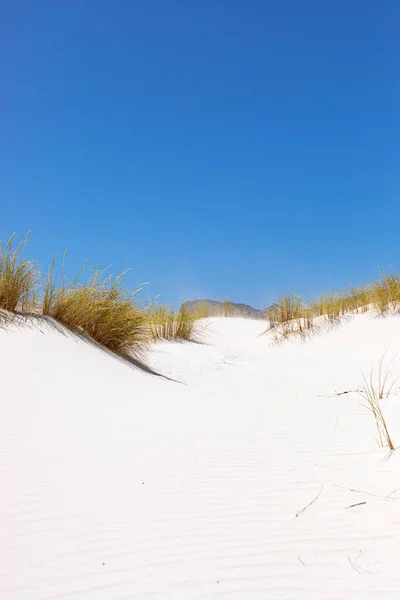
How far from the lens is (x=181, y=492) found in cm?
211

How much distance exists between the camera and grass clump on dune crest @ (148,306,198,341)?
1095 cm

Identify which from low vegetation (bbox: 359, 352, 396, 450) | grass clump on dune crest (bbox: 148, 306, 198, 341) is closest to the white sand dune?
low vegetation (bbox: 359, 352, 396, 450)

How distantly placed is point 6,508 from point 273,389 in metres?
4.06

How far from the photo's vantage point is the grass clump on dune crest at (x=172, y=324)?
11.0m

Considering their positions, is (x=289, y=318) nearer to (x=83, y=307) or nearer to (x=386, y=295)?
(x=386, y=295)

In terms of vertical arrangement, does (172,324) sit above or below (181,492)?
above

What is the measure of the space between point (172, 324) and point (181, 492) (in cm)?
926

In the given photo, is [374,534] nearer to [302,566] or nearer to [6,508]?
[302,566]

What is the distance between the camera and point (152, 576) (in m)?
1.43

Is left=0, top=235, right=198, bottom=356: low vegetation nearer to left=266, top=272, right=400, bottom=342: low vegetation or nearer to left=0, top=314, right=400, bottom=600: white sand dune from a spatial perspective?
left=0, top=314, right=400, bottom=600: white sand dune

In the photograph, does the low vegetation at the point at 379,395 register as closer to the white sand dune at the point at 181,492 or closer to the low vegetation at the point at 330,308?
the white sand dune at the point at 181,492

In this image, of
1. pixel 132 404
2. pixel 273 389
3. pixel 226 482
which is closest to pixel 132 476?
pixel 226 482

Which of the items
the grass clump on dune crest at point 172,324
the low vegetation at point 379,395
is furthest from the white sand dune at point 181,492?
the grass clump on dune crest at point 172,324

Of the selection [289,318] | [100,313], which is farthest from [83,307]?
[289,318]
